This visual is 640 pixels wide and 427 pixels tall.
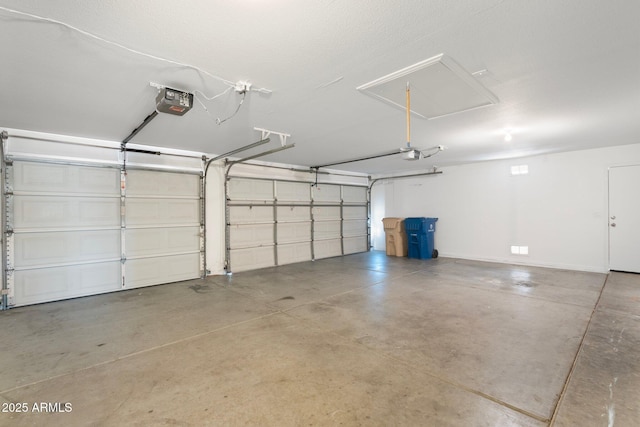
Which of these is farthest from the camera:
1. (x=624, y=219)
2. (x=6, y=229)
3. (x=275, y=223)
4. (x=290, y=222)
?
(x=290, y=222)

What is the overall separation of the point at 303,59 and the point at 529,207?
21.4 ft

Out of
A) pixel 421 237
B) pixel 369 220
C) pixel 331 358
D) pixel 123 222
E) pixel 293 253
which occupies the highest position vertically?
pixel 123 222

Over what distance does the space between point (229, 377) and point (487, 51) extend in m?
3.17

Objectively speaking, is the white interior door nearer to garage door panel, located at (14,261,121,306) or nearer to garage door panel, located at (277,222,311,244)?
garage door panel, located at (277,222,311,244)

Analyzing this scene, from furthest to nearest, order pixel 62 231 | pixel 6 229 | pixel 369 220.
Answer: pixel 369 220, pixel 62 231, pixel 6 229

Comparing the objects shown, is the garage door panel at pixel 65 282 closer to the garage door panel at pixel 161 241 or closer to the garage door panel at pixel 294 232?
the garage door panel at pixel 161 241

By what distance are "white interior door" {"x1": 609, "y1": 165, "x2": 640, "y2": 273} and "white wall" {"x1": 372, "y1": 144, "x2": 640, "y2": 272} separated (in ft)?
0.34

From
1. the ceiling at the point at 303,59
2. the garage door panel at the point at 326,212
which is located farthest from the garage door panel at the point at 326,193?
the ceiling at the point at 303,59

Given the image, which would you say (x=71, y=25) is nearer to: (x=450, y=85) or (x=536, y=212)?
(x=450, y=85)

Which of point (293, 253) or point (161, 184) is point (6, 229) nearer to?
point (161, 184)

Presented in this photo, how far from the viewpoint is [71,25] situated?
183cm

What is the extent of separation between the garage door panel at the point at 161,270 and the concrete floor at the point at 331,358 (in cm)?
41

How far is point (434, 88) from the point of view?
276 cm

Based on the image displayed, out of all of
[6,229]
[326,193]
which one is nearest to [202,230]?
[6,229]
